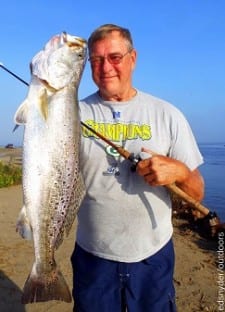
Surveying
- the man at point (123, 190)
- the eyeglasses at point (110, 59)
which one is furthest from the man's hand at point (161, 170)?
the eyeglasses at point (110, 59)

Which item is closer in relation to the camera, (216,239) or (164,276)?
(164,276)

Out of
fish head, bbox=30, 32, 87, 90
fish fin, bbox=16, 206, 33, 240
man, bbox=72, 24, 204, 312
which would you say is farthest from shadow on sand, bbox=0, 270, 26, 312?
fish head, bbox=30, 32, 87, 90

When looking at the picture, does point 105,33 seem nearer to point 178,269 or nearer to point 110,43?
point 110,43

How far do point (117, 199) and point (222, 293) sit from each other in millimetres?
3412

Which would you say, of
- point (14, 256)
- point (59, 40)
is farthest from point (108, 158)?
point (14, 256)

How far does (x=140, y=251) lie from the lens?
3.75 meters

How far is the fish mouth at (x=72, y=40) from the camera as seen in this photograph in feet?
10.7

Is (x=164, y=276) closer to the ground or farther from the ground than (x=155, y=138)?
closer to the ground

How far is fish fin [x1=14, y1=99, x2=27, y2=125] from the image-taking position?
318 centimetres

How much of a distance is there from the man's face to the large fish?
0.32m

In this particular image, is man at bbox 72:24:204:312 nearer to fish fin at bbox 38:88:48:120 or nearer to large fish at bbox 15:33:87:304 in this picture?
large fish at bbox 15:33:87:304

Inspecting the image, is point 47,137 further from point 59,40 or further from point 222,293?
point 222,293

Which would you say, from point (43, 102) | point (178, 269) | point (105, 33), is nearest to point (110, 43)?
point (105, 33)

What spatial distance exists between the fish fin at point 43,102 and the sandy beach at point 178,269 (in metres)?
3.47
